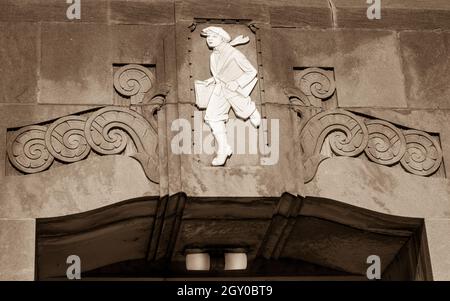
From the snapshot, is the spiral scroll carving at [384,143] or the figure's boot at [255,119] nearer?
the figure's boot at [255,119]

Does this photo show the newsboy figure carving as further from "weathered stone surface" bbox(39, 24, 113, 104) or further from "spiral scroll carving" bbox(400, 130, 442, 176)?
"spiral scroll carving" bbox(400, 130, 442, 176)

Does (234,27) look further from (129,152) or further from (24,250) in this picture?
(24,250)

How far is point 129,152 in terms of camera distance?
9844 mm

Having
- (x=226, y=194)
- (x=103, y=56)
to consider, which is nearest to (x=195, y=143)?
(x=226, y=194)

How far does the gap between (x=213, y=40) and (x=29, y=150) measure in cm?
170

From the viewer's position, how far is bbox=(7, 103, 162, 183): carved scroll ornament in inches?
384

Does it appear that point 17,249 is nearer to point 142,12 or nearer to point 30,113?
point 30,113

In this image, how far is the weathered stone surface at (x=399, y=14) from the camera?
35.1 feet

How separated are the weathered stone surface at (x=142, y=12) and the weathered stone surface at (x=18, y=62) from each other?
0.66m

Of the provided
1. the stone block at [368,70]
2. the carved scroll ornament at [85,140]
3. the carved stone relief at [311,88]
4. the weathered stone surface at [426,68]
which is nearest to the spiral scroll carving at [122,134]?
the carved scroll ornament at [85,140]

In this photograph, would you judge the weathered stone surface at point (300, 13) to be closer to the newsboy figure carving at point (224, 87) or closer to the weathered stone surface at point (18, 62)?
the newsboy figure carving at point (224, 87)

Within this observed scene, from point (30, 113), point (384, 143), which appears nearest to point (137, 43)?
point (30, 113)

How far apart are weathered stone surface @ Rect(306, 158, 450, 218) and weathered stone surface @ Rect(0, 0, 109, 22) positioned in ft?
7.25

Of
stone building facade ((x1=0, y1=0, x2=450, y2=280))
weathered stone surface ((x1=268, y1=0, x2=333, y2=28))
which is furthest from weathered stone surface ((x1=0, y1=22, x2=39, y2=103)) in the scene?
weathered stone surface ((x1=268, y1=0, x2=333, y2=28))
